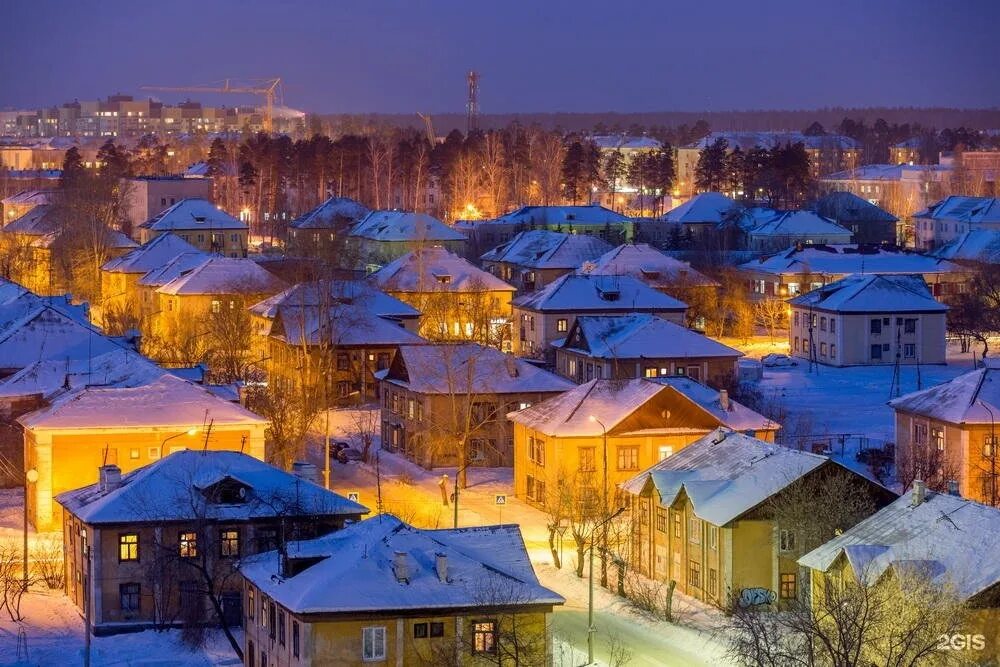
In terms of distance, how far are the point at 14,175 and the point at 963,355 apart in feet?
305

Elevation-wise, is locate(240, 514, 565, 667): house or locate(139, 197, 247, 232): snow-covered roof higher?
locate(139, 197, 247, 232): snow-covered roof

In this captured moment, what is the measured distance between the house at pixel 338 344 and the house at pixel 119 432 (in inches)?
538

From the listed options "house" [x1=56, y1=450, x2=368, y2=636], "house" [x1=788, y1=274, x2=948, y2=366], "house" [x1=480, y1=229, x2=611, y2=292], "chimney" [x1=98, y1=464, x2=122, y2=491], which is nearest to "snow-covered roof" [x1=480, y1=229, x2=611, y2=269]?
"house" [x1=480, y1=229, x2=611, y2=292]

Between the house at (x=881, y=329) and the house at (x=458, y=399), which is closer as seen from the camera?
the house at (x=458, y=399)

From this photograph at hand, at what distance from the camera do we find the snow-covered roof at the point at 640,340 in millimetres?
56625

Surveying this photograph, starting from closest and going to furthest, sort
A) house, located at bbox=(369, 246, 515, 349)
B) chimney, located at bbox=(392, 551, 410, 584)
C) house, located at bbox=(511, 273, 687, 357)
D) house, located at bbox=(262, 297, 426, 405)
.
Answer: chimney, located at bbox=(392, 551, 410, 584)
house, located at bbox=(262, 297, 426, 405)
house, located at bbox=(511, 273, 687, 357)
house, located at bbox=(369, 246, 515, 349)

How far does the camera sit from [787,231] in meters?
96.4

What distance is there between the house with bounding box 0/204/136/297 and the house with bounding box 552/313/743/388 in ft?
96.6

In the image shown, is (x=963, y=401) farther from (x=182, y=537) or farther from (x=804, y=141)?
(x=804, y=141)

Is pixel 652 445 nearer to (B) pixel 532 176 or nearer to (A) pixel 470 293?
(A) pixel 470 293

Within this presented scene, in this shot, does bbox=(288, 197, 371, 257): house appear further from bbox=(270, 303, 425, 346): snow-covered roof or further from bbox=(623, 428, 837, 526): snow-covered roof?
bbox=(623, 428, 837, 526): snow-covered roof

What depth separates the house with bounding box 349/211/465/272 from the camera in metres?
91.1

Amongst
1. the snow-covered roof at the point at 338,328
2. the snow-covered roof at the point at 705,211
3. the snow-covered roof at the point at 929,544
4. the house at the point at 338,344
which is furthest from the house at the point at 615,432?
the snow-covered roof at the point at 705,211

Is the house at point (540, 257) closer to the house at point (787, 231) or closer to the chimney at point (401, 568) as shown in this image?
the house at point (787, 231)
